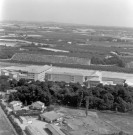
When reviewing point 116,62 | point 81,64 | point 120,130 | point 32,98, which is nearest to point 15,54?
point 81,64

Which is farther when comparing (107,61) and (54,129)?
(107,61)

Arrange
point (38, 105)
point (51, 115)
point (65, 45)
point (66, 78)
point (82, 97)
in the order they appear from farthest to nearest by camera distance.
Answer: point (65, 45) → point (66, 78) → point (82, 97) → point (38, 105) → point (51, 115)

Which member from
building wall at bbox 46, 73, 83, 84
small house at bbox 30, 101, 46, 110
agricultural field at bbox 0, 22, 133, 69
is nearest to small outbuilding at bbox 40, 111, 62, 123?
small house at bbox 30, 101, 46, 110

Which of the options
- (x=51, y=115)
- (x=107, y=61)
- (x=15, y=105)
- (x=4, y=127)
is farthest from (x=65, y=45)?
(x=4, y=127)

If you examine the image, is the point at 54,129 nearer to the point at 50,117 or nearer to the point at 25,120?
the point at 50,117

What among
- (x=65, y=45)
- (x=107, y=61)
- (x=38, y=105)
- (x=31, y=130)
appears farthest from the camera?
(x=65, y=45)

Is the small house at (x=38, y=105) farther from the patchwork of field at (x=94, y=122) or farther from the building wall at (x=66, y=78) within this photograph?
the building wall at (x=66, y=78)

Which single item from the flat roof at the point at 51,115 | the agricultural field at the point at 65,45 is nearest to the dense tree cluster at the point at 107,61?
the agricultural field at the point at 65,45
